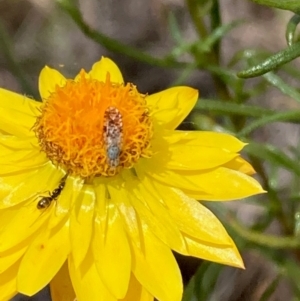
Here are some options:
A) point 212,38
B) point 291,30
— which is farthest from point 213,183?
point 212,38

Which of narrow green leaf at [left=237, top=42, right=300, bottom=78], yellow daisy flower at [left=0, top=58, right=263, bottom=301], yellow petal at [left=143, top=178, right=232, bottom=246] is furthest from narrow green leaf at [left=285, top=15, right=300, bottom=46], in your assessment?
yellow petal at [left=143, top=178, right=232, bottom=246]

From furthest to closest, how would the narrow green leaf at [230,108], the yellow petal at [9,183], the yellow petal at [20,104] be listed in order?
the narrow green leaf at [230,108], the yellow petal at [20,104], the yellow petal at [9,183]

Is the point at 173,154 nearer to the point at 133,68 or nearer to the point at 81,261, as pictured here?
the point at 81,261

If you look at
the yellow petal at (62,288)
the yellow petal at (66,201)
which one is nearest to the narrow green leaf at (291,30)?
the yellow petal at (66,201)

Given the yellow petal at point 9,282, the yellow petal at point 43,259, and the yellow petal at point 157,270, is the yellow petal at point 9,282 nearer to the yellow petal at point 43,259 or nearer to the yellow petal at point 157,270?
the yellow petal at point 43,259

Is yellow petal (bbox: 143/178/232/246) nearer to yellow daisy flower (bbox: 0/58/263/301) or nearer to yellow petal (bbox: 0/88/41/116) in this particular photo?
yellow daisy flower (bbox: 0/58/263/301)

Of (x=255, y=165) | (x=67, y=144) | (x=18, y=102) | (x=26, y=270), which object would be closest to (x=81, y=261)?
(x=26, y=270)
